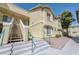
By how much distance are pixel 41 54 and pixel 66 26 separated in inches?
54.8

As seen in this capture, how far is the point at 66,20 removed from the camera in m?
4.18

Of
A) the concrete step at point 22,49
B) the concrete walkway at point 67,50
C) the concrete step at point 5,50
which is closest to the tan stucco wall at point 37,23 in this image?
the concrete step at point 22,49

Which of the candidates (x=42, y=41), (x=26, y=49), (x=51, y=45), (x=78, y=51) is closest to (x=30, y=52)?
(x=26, y=49)

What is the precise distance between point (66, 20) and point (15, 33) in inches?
75.7

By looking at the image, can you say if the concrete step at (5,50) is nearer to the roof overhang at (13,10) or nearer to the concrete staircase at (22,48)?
the concrete staircase at (22,48)

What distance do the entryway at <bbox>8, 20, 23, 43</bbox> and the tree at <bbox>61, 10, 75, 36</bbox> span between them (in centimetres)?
163

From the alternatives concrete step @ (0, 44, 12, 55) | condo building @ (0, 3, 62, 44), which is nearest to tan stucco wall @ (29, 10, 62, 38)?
condo building @ (0, 3, 62, 44)

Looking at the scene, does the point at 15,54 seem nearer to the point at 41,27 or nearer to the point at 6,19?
the point at 6,19

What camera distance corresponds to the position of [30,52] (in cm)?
354

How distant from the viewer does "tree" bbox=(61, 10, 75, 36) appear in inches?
158

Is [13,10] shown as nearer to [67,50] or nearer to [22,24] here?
[22,24]

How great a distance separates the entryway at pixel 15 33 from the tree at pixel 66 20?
163 cm

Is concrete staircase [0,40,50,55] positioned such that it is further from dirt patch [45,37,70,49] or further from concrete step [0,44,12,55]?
dirt patch [45,37,70,49]

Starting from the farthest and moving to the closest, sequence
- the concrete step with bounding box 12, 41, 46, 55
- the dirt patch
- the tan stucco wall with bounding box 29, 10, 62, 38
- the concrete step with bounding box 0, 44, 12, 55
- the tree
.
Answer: the dirt patch, the tan stucco wall with bounding box 29, 10, 62, 38, the tree, the concrete step with bounding box 12, 41, 46, 55, the concrete step with bounding box 0, 44, 12, 55
